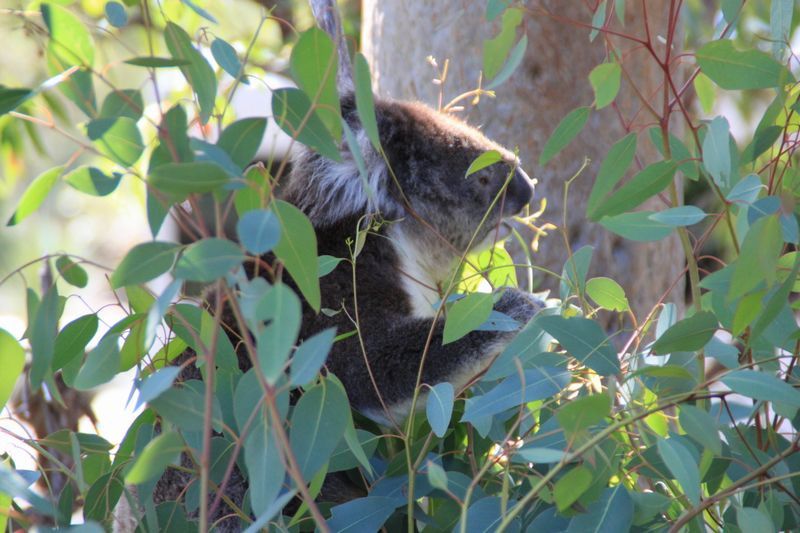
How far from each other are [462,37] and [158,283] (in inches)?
155

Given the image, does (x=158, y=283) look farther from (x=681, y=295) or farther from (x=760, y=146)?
(x=760, y=146)

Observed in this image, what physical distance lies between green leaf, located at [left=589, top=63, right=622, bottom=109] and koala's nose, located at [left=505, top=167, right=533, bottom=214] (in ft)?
2.46

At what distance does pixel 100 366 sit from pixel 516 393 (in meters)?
0.49

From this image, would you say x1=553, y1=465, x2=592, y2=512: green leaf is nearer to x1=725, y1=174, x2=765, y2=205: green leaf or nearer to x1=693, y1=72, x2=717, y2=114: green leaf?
x1=725, y1=174, x2=765, y2=205: green leaf

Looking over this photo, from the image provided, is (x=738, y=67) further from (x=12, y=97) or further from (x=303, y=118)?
(x=12, y=97)

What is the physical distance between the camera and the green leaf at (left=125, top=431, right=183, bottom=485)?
0.83 metres

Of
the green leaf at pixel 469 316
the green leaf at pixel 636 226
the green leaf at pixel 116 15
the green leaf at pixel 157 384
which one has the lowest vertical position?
the green leaf at pixel 469 316

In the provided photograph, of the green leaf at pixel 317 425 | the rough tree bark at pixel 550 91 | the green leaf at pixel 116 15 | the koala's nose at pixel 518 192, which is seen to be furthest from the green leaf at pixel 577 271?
the rough tree bark at pixel 550 91

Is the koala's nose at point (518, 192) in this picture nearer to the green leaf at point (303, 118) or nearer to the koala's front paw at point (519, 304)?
the koala's front paw at point (519, 304)

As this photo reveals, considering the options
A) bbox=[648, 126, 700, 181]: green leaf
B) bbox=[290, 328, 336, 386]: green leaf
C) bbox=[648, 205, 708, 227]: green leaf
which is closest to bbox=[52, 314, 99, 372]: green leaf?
bbox=[290, 328, 336, 386]: green leaf

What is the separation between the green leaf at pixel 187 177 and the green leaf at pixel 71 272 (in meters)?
0.27

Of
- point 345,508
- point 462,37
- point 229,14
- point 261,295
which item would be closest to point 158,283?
point 229,14

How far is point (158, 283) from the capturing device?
575 centimetres

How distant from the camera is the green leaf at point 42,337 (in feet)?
3.11
